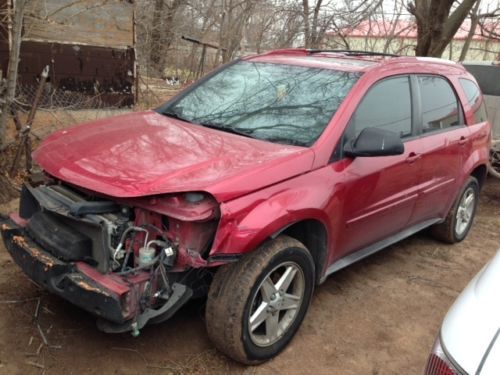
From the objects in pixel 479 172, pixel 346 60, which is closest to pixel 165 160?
pixel 346 60

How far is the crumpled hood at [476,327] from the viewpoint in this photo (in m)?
1.77

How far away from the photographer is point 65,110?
7.03 meters

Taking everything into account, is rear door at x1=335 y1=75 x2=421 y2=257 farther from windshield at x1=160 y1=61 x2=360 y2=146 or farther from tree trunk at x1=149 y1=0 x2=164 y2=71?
tree trunk at x1=149 y1=0 x2=164 y2=71

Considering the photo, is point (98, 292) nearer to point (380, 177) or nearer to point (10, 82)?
point (380, 177)

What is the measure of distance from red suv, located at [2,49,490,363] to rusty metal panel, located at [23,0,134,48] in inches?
176

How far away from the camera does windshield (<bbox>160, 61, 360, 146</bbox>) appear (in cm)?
339

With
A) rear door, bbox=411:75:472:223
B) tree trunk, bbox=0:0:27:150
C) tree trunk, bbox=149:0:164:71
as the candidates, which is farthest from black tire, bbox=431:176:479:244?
tree trunk, bbox=149:0:164:71

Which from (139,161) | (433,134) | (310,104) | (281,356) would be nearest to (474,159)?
(433,134)

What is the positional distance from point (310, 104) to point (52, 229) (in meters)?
1.86

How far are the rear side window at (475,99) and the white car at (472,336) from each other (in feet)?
10.1

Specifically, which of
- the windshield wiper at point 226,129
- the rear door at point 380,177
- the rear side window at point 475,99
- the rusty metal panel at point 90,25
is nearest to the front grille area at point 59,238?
the windshield wiper at point 226,129

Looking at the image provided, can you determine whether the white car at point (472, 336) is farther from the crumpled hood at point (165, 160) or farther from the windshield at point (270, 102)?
the windshield at point (270, 102)

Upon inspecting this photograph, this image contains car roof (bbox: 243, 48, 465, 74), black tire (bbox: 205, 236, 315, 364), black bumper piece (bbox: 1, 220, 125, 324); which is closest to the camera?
black bumper piece (bbox: 1, 220, 125, 324)

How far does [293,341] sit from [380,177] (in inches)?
50.5
